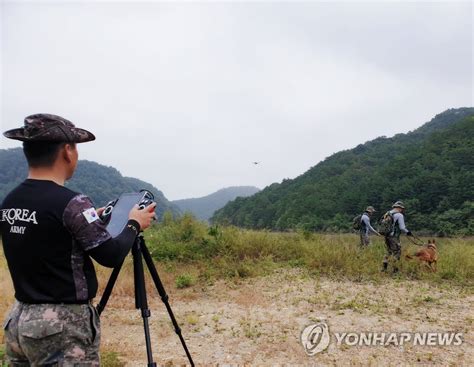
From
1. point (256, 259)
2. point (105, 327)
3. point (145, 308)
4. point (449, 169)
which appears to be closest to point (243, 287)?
point (256, 259)

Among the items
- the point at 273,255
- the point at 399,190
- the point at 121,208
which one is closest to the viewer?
the point at 121,208

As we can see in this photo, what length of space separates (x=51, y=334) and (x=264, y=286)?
245 inches

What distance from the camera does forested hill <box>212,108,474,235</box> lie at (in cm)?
3216

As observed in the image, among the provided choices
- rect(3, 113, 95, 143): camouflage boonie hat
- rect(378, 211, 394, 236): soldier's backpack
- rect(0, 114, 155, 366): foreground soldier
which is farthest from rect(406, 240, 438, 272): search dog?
rect(3, 113, 95, 143): camouflage boonie hat

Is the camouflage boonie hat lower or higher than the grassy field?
higher

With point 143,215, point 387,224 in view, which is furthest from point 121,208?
point 387,224

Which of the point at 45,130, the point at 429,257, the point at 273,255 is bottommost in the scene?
the point at 273,255

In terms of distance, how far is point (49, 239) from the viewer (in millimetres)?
1545

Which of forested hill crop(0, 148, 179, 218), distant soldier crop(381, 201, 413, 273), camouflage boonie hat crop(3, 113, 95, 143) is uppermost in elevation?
forested hill crop(0, 148, 179, 218)

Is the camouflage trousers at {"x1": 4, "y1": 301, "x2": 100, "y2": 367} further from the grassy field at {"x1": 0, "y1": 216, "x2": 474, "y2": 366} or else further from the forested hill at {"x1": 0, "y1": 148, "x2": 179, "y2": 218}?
the forested hill at {"x1": 0, "y1": 148, "x2": 179, "y2": 218}

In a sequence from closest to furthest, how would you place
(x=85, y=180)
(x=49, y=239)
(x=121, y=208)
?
(x=49, y=239) < (x=121, y=208) < (x=85, y=180)

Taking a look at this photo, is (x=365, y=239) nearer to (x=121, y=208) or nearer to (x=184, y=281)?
(x=184, y=281)

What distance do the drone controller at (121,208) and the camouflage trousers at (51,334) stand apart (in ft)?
1.50

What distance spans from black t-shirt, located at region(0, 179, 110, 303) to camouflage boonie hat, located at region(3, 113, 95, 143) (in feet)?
0.65
